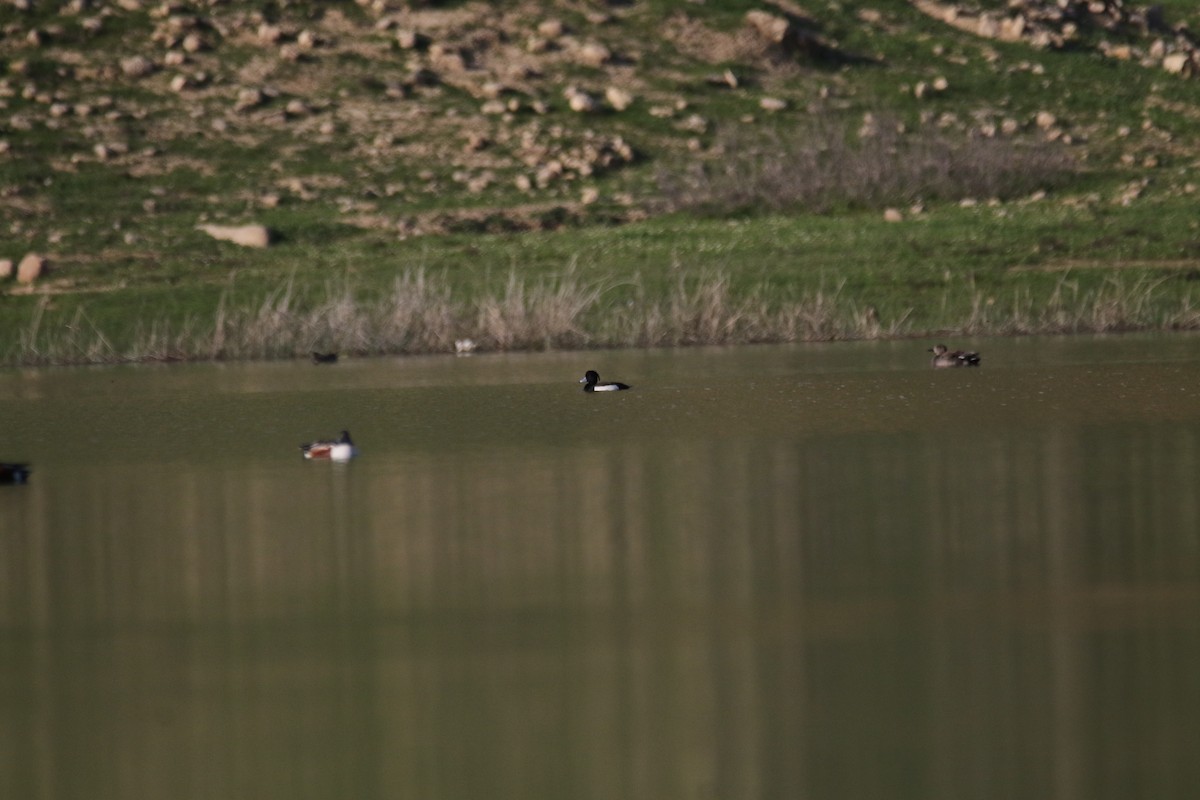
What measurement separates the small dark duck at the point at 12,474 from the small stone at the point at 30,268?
23476 millimetres

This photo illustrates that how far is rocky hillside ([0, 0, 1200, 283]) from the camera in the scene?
4881 centimetres

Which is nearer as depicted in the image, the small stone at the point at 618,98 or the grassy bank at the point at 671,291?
the grassy bank at the point at 671,291

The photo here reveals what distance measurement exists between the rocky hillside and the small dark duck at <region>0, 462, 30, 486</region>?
987 inches

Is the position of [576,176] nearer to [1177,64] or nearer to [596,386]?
[1177,64]

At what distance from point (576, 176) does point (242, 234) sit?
8.33 m

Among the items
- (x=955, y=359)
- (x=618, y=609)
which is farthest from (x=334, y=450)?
(x=955, y=359)

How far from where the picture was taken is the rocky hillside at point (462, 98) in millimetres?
48812

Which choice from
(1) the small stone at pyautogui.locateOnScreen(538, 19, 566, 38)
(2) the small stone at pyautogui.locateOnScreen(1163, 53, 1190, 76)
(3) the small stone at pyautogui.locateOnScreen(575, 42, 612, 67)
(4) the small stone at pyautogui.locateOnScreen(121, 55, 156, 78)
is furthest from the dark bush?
(4) the small stone at pyautogui.locateOnScreen(121, 55, 156, 78)

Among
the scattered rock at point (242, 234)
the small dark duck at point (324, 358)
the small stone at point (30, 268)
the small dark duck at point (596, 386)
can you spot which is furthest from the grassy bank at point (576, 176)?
the small dark duck at point (596, 386)

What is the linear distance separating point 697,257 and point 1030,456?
22871mm

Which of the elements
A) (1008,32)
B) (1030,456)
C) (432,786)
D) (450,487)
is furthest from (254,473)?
(1008,32)

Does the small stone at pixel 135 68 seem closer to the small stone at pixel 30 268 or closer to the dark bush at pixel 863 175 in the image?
the small stone at pixel 30 268

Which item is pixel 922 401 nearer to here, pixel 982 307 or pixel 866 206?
pixel 982 307

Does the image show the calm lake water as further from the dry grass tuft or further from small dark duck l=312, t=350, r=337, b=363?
the dry grass tuft
